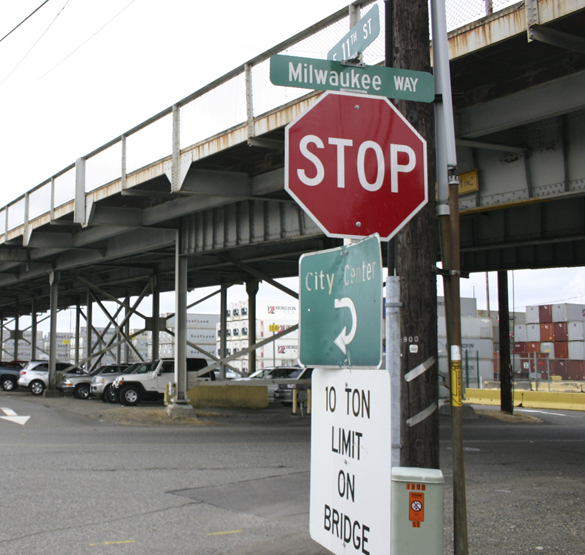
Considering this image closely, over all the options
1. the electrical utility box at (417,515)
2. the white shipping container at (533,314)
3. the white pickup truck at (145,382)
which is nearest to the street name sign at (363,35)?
the electrical utility box at (417,515)

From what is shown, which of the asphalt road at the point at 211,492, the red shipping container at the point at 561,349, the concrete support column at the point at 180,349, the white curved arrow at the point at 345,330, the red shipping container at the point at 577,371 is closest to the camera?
the white curved arrow at the point at 345,330

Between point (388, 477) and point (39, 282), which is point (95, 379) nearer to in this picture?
point (39, 282)

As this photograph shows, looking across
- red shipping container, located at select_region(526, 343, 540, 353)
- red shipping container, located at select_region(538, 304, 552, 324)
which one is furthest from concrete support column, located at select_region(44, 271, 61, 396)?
red shipping container, located at select_region(538, 304, 552, 324)

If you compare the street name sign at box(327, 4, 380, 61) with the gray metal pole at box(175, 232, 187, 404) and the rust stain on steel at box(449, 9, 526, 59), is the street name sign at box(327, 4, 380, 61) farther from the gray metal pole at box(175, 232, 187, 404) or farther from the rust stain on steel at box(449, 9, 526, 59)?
the gray metal pole at box(175, 232, 187, 404)

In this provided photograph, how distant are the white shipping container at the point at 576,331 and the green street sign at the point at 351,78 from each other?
52.8 metres

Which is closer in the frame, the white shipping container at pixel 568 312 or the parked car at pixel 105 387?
the parked car at pixel 105 387

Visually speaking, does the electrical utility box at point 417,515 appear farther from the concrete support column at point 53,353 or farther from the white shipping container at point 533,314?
the white shipping container at point 533,314

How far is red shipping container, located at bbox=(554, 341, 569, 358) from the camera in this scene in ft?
176

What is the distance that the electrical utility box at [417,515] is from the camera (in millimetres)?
3635

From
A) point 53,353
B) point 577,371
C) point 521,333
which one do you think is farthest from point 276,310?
point 53,353

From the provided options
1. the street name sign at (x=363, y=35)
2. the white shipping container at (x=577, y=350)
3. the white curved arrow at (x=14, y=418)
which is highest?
the street name sign at (x=363, y=35)

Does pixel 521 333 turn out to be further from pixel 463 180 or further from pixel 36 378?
pixel 463 180

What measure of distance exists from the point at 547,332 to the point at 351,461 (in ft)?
183

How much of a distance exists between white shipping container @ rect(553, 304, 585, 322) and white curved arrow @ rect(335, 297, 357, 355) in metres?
54.7
